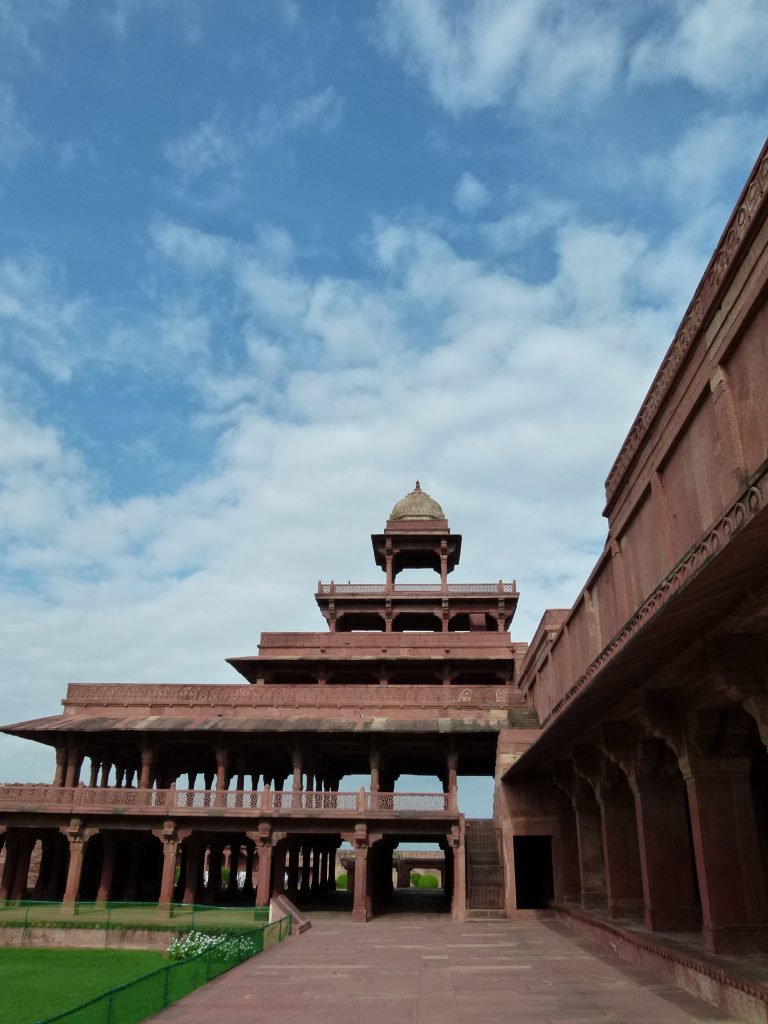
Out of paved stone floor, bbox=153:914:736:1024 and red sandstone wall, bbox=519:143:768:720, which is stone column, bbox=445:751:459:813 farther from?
red sandstone wall, bbox=519:143:768:720

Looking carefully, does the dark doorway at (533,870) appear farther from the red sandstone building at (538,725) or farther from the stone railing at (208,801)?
the stone railing at (208,801)

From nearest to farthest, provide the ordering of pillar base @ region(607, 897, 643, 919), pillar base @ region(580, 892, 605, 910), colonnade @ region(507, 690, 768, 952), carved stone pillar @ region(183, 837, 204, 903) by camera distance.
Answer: colonnade @ region(507, 690, 768, 952), pillar base @ region(607, 897, 643, 919), pillar base @ region(580, 892, 605, 910), carved stone pillar @ region(183, 837, 204, 903)

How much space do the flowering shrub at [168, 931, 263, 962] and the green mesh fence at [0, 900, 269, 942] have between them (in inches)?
49.7

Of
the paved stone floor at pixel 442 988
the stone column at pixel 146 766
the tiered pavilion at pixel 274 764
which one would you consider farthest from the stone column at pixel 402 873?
the paved stone floor at pixel 442 988

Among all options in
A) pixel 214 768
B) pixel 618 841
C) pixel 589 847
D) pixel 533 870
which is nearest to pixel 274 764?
pixel 214 768

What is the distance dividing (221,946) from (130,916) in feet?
42.4

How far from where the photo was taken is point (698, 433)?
823 cm

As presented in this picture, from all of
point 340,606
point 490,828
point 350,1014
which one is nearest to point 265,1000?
point 350,1014

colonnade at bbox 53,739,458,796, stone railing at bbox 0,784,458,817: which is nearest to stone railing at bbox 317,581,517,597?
colonnade at bbox 53,739,458,796

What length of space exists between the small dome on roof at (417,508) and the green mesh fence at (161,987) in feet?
109

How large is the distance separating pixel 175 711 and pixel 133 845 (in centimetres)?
552

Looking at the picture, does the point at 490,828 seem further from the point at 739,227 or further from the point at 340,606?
the point at 739,227

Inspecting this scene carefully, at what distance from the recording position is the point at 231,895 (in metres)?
33.2

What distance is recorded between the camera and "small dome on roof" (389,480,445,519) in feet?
157
